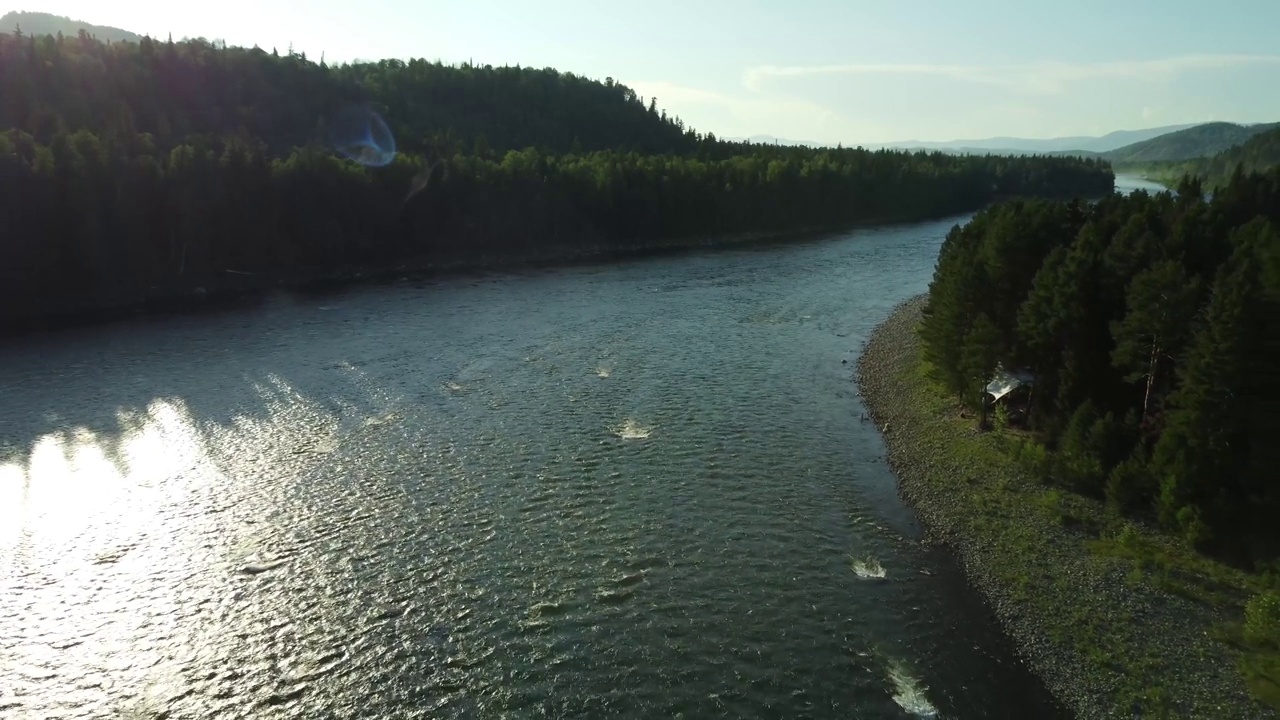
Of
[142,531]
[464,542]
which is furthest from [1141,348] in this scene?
[142,531]

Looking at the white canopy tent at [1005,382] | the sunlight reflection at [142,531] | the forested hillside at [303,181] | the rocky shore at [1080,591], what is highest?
the forested hillside at [303,181]

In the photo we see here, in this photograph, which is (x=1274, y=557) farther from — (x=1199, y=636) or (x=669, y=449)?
(x=669, y=449)

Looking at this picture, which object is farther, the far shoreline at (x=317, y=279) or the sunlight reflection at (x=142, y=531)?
the far shoreline at (x=317, y=279)

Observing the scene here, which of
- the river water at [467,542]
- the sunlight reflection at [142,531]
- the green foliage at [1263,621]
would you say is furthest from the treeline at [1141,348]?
the sunlight reflection at [142,531]

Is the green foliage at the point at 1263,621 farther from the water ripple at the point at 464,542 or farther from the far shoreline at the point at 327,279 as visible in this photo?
the far shoreline at the point at 327,279

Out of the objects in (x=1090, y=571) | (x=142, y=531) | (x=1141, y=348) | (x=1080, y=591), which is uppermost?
(x=1141, y=348)

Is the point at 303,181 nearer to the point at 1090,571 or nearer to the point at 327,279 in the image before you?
the point at 327,279

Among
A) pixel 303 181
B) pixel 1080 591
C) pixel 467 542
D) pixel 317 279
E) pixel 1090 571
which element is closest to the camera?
pixel 1080 591
